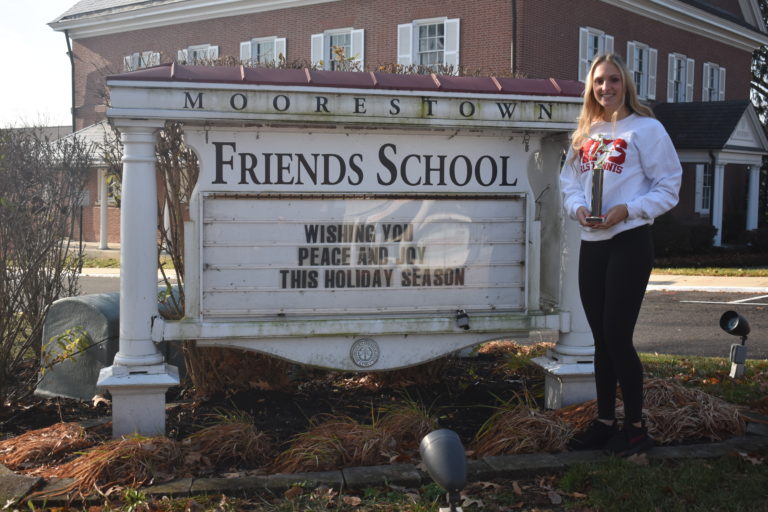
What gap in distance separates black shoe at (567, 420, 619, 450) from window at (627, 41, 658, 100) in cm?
2352

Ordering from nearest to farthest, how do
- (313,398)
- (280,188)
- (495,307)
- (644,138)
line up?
1. (644,138)
2. (280,188)
3. (495,307)
4. (313,398)

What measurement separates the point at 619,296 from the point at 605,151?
70 centimetres

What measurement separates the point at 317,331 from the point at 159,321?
83cm

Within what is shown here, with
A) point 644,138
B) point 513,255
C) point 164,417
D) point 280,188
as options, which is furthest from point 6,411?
point 644,138

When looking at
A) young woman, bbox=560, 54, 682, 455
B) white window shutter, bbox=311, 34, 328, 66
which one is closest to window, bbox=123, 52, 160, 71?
young woman, bbox=560, 54, 682, 455

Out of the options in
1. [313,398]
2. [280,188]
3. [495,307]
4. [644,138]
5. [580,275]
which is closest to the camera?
[644,138]

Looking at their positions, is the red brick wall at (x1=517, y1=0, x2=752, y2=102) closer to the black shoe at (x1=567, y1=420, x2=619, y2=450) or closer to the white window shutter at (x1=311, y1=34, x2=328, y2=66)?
the white window shutter at (x1=311, y1=34, x2=328, y2=66)

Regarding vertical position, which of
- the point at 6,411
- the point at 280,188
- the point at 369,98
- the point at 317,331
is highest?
the point at 369,98

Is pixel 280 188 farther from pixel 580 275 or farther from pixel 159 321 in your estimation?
pixel 580 275

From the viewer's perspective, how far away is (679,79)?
28.6 metres

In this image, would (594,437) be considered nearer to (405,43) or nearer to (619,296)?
(619,296)

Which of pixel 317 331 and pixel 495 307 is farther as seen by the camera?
pixel 495 307

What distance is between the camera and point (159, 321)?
170 inches

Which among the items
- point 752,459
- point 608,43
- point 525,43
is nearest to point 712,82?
point 608,43
